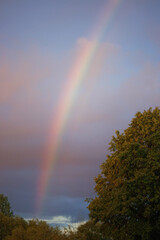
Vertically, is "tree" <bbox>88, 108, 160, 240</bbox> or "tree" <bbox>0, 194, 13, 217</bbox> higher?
"tree" <bbox>0, 194, 13, 217</bbox>

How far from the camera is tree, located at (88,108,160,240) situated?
37.2 m

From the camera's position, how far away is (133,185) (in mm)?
37406

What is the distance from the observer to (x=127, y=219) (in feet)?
130

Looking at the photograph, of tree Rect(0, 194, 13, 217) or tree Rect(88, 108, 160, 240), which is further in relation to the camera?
tree Rect(0, 194, 13, 217)

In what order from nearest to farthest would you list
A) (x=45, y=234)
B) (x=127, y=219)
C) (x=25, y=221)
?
(x=127, y=219)
(x=45, y=234)
(x=25, y=221)

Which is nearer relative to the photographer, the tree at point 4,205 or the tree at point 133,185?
the tree at point 133,185

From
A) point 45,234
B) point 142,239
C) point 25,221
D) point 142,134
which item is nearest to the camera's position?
point 142,239

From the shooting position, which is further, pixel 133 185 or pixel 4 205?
pixel 4 205

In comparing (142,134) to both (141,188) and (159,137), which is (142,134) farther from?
(141,188)

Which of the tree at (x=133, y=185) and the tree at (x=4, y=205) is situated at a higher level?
the tree at (x=4, y=205)

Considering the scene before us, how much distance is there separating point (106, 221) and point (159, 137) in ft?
41.1

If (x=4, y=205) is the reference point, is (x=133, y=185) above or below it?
below

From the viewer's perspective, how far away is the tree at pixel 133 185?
122 ft

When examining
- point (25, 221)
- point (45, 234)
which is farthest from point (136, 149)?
point (25, 221)
